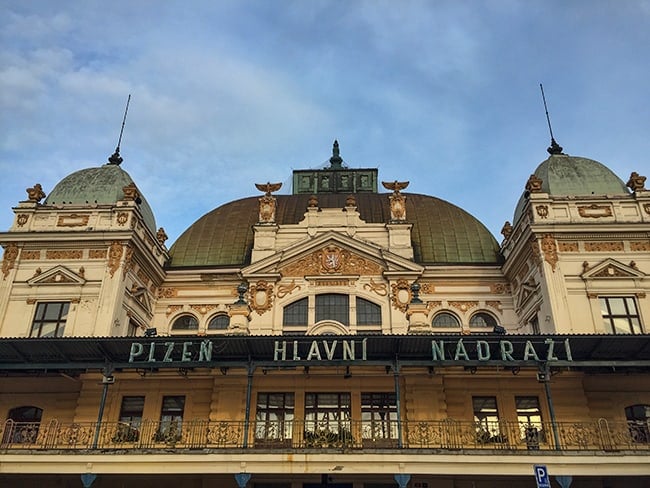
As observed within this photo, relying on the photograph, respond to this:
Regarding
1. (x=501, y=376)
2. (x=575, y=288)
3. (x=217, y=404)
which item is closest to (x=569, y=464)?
(x=501, y=376)

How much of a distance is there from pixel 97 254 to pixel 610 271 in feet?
81.5

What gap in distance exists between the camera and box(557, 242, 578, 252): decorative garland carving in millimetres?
27781

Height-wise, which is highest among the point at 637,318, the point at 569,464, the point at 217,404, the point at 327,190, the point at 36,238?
the point at 327,190

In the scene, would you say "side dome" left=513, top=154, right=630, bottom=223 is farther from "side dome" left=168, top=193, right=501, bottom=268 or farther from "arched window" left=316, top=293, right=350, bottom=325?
"arched window" left=316, top=293, right=350, bottom=325

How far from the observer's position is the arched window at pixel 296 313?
98.1 ft

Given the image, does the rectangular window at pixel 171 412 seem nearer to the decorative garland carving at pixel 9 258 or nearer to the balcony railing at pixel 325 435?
the balcony railing at pixel 325 435

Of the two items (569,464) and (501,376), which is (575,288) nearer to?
(501,376)

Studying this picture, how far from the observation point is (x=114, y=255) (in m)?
28.7

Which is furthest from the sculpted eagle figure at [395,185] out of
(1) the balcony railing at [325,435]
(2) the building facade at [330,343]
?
(1) the balcony railing at [325,435]

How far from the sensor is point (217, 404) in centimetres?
2539

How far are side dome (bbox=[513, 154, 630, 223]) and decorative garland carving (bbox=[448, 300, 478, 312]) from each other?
5536 mm

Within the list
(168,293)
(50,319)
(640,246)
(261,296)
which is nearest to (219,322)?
(261,296)

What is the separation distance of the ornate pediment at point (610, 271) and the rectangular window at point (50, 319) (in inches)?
970

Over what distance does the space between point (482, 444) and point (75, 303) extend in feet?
64.3
